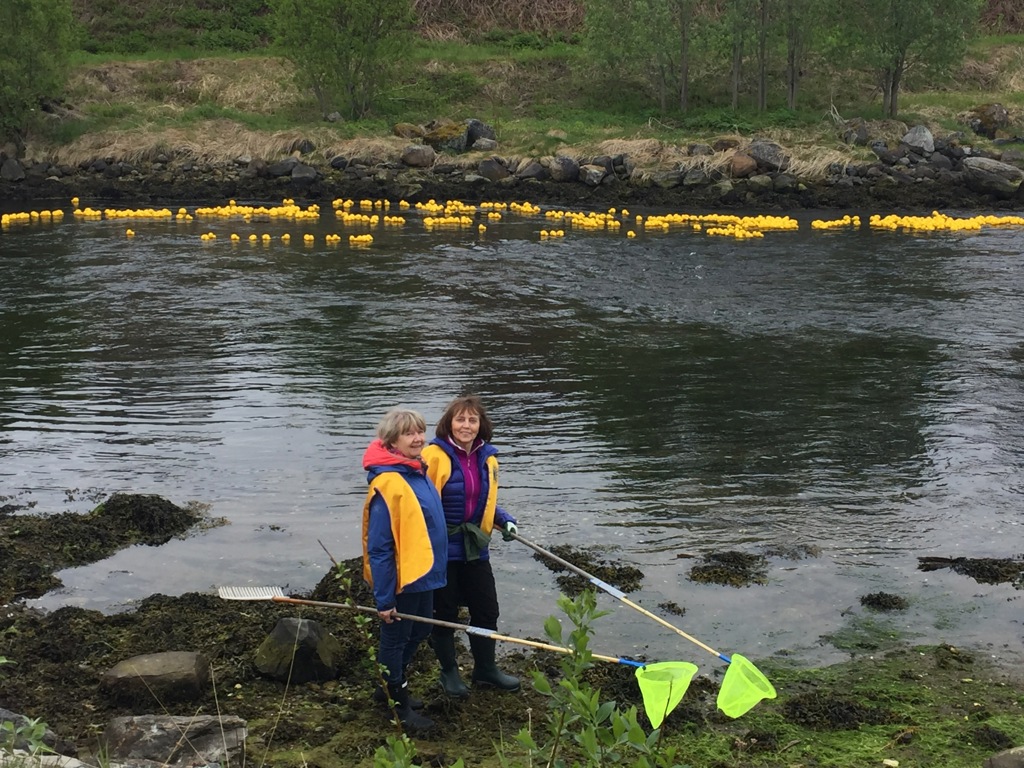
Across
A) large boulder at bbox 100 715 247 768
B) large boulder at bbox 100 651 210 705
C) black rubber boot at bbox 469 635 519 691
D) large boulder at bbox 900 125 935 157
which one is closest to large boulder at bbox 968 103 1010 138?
large boulder at bbox 900 125 935 157

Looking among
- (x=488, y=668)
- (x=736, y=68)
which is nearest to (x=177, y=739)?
(x=488, y=668)

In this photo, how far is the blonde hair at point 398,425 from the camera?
570 cm

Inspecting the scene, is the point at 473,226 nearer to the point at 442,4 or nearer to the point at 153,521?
the point at 153,521

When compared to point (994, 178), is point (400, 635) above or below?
below

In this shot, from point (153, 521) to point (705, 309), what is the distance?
1065 centimetres

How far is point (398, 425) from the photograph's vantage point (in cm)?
570

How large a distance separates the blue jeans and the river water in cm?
110

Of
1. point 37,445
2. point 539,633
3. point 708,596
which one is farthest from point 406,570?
point 37,445

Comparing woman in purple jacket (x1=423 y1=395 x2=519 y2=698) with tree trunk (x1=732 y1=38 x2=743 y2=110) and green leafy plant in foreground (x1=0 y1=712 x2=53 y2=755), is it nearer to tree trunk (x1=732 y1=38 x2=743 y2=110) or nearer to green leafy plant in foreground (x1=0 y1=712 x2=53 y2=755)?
green leafy plant in foreground (x1=0 y1=712 x2=53 y2=755)

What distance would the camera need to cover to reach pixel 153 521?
27.6ft

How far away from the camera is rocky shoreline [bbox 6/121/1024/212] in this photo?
3103cm

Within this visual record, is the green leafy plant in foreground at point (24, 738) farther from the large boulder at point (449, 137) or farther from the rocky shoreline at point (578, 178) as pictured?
the large boulder at point (449, 137)

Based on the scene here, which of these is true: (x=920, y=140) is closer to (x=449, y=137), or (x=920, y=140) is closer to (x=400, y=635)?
(x=449, y=137)

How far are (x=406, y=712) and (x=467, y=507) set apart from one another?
1049 mm
